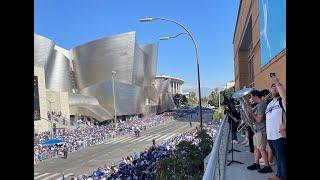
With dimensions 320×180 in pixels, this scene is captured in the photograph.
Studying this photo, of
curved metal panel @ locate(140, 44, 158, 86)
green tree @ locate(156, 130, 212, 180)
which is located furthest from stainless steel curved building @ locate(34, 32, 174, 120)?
green tree @ locate(156, 130, 212, 180)

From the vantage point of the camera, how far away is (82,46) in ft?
274

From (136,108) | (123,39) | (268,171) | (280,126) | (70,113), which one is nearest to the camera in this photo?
(280,126)

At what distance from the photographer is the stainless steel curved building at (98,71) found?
253 ft

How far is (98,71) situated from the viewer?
84938 mm

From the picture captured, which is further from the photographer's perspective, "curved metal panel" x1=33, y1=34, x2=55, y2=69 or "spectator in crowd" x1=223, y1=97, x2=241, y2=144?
"curved metal panel" x1=33, y1=34, x2=55, y2=69

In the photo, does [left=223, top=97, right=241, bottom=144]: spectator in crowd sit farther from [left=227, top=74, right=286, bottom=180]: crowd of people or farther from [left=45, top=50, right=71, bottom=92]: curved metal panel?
[left=45, top=50, right=71, bottom=92]: curved metal panel

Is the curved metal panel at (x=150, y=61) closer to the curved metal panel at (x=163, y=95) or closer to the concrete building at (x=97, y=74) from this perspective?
the concrete building at (x=97, y=74)

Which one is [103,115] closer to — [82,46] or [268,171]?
[82,46]

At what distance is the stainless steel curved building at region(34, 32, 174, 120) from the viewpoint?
77125mm

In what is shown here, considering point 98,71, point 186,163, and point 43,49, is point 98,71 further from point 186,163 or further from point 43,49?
point 186,163

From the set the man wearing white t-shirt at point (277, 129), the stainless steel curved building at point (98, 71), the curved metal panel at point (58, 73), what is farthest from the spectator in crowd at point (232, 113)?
the curved metal panel at point (58, 73)

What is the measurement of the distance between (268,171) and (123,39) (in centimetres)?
7839

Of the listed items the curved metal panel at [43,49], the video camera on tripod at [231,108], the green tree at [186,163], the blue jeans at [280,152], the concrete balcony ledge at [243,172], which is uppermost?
the curved metal panel at [43,49]
